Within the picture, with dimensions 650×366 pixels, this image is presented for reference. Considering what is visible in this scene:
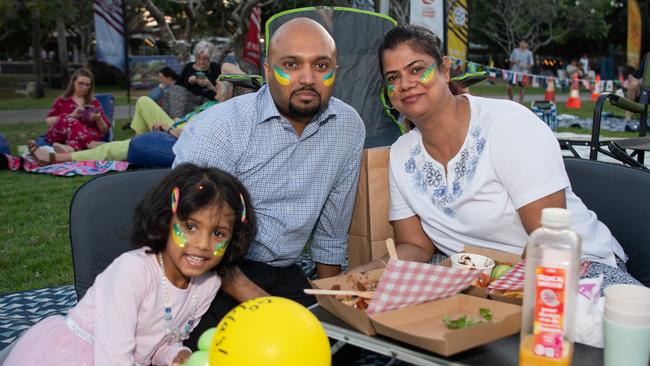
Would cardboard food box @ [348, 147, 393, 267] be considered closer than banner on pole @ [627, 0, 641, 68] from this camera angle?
Yes

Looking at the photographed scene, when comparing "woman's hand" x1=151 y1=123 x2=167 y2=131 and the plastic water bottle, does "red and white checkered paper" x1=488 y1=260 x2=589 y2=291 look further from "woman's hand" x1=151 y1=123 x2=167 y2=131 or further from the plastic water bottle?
"woman's hand" x1=151 y1=123 x2=167 y2=131

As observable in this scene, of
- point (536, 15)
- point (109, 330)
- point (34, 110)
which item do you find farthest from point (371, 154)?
point (536, 15)

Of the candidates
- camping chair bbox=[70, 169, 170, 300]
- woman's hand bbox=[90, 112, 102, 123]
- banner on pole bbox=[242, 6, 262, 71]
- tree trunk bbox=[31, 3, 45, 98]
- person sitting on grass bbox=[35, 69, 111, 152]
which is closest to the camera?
camping chair bbox=[70, 169, 170, 300]

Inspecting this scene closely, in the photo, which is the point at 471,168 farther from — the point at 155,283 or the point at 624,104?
the point at 624,104

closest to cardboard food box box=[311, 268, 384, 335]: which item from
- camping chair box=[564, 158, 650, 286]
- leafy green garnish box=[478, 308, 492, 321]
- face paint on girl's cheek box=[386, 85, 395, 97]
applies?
leafy green garnish box=[478, 308, 492, 321]

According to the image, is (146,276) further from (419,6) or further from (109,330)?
(419,6)

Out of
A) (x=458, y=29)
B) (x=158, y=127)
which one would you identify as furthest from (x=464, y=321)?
(x=458, y=29)

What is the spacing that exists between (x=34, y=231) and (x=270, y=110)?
375 cm

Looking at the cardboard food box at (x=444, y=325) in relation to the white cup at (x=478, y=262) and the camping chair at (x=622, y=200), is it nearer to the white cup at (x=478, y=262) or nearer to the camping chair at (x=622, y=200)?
the white cup at (x=478, y=262)

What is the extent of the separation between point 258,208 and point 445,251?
2.77ft

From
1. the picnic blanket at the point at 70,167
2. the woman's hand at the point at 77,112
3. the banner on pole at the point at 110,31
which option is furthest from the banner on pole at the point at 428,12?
the banner on pole at the point at 110,31

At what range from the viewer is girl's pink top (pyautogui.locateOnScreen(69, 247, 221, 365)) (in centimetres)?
212

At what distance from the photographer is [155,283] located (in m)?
2.27

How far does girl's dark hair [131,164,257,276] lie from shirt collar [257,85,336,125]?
0.50 meters
